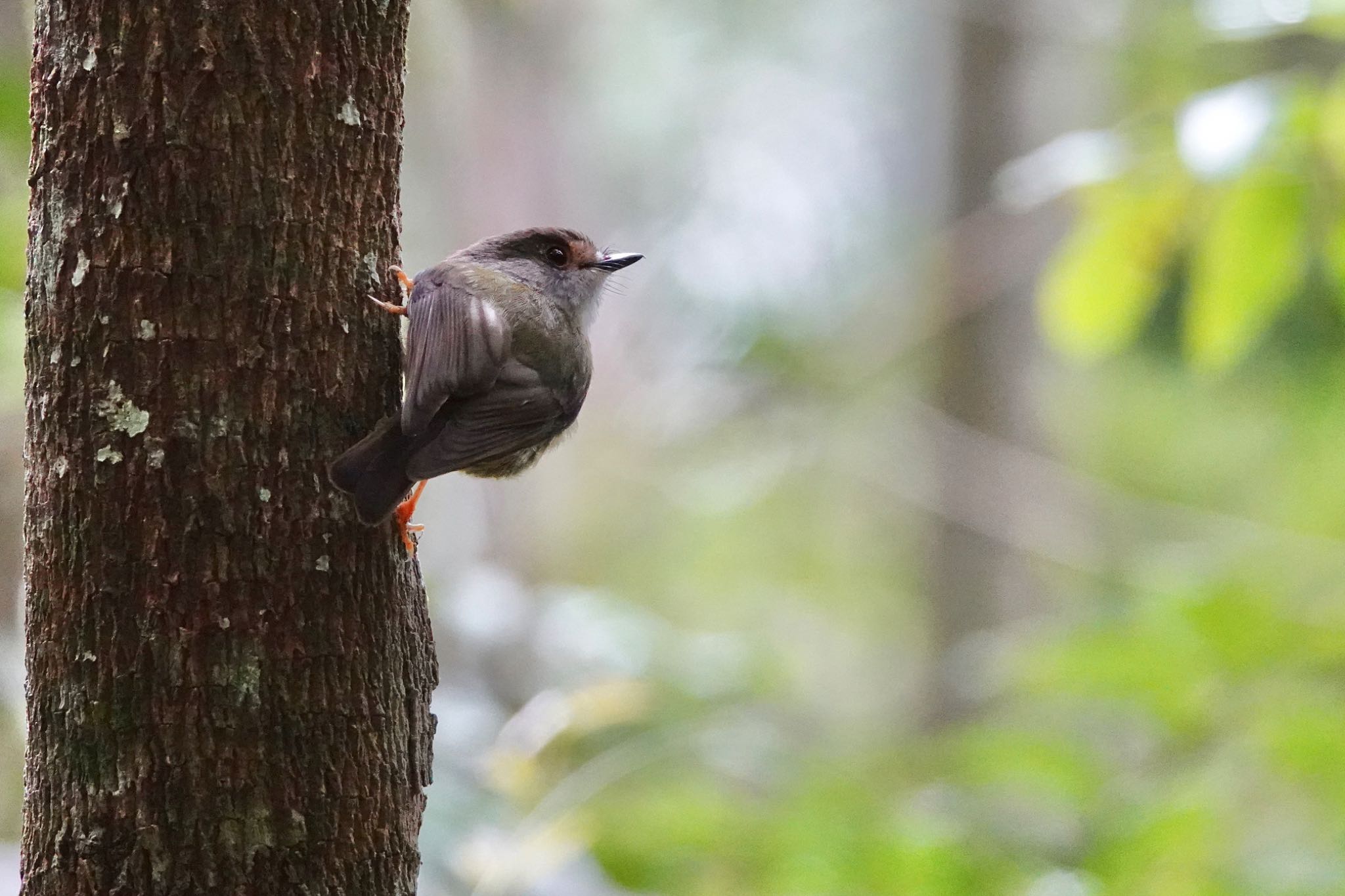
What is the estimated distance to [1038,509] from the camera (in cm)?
773

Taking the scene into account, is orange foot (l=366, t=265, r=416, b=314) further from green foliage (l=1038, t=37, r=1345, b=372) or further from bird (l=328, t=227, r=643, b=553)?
green foliage (l=1038, t=37, r=1345, b=372)

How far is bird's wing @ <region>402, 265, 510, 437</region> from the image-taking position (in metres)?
2.10

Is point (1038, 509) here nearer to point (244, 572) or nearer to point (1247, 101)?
point (1247, 101)

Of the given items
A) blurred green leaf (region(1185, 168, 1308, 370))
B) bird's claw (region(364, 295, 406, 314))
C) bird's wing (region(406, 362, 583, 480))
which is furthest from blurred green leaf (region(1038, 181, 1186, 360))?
bird's claw (region(364, 295, 406, 314))

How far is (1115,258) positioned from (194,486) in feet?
8.46

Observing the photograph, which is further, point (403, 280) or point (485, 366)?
point (485, 366)

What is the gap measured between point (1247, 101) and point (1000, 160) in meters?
5.16

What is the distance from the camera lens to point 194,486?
5.77 feet

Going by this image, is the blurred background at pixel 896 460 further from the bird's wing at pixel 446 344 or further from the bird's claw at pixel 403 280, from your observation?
the bird's claw at pixel 403 280

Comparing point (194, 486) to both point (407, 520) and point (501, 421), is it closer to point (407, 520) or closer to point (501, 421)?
point (407, 520)

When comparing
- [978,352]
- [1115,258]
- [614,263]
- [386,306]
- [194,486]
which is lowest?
[194,486]

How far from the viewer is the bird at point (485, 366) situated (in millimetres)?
1890

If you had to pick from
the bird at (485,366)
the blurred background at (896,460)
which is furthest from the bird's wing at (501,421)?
the blurred background at (896,460)

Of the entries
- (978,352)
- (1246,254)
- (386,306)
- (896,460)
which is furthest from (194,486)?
(896,460)
